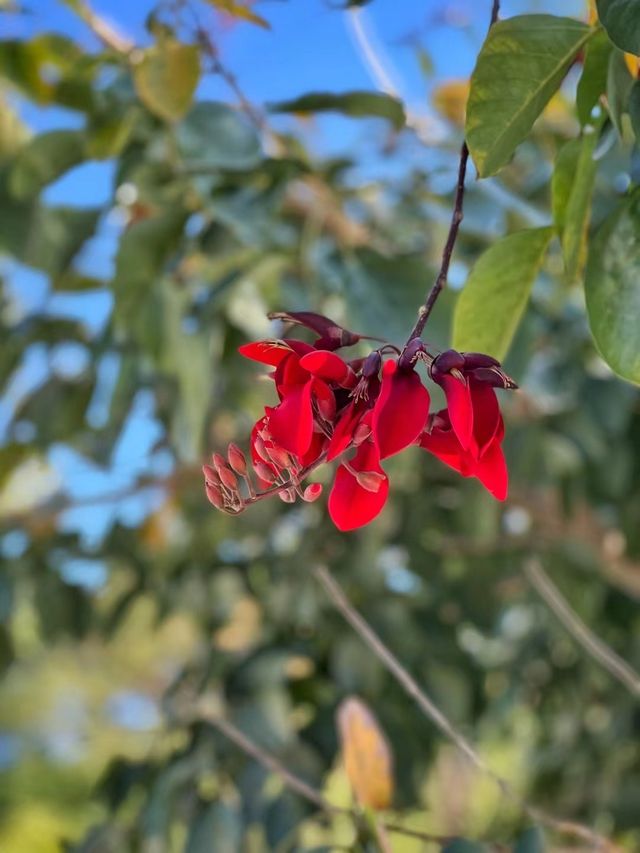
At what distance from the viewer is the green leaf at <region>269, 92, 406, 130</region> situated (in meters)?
0.66

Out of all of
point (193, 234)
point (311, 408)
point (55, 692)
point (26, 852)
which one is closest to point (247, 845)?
point (193, 234)

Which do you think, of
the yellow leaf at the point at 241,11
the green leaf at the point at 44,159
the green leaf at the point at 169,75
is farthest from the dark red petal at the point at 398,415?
the green leaf at the point at 44,159

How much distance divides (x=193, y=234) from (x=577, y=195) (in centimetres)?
50

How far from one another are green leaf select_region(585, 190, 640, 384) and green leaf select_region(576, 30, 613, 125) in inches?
1.6

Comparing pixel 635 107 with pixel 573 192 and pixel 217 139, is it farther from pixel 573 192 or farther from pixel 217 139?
pixel 217 139

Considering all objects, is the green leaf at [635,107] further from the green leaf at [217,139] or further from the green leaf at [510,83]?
the green leaf at [217,139]

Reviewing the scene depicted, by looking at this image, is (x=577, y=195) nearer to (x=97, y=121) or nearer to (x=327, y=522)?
(x=97, y=121)

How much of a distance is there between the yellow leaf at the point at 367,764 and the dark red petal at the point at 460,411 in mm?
388

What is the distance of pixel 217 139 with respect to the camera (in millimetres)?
712

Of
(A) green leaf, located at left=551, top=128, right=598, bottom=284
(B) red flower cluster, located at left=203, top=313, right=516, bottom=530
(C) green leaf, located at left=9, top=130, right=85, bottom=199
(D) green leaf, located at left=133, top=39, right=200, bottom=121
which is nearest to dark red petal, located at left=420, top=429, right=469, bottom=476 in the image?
(B) red flower cluster, located at left=203, top=313, right=516, bottom=530

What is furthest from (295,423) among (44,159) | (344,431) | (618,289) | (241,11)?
(44,159)

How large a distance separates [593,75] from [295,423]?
19cm

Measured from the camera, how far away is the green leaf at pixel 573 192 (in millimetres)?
427

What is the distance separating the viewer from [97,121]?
79cm
